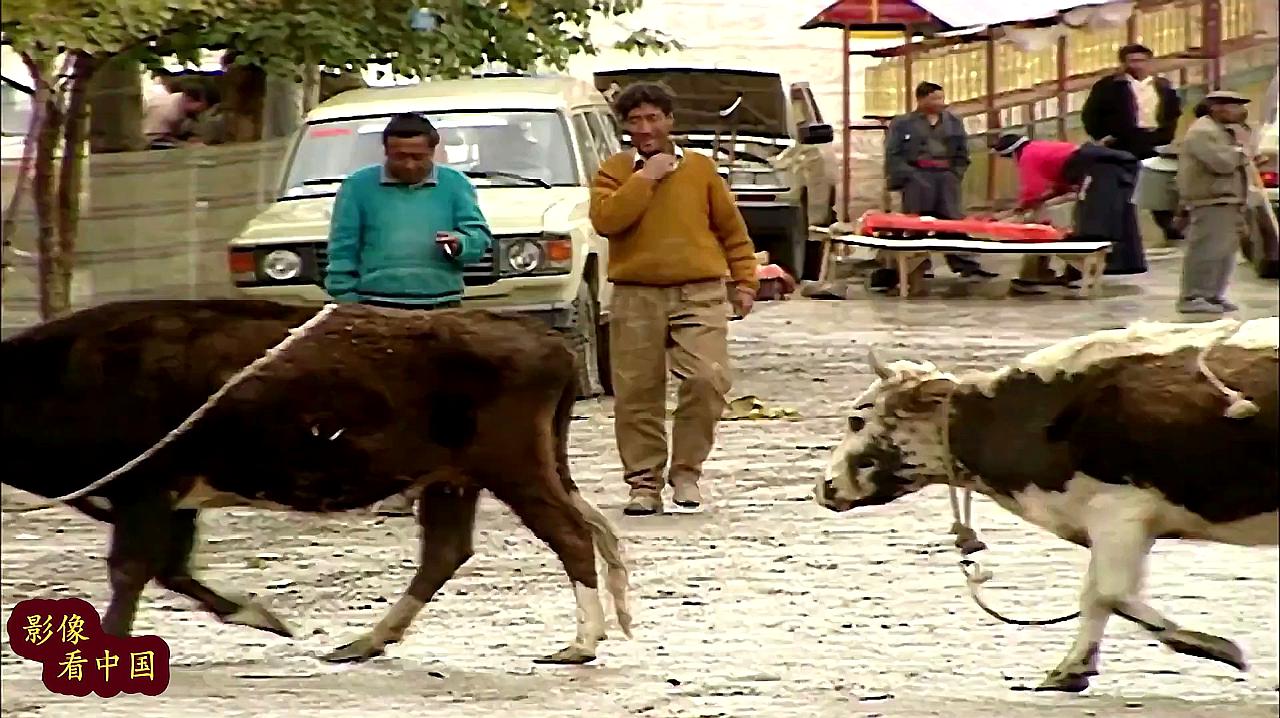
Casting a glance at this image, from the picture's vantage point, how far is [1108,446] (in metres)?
4.45

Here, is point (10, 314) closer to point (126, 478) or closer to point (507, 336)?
point (126, 478)

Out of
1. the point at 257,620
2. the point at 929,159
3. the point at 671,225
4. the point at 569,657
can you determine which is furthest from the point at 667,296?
the point at 257,620

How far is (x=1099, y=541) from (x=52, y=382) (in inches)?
84.2

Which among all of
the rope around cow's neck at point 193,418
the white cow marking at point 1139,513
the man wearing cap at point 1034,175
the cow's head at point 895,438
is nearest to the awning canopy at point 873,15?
the man wearing cap at point 1034,175

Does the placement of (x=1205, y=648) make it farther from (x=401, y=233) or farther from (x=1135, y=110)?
(x=401, y=233)

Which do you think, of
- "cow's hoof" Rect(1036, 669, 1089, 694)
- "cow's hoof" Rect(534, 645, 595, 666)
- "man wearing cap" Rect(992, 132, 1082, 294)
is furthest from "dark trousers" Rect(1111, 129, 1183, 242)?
"cow's hoof" Rect(534, 645, 595, 666)

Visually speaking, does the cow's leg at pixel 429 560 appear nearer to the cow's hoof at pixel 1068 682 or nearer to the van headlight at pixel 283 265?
the van headlight at pixel 283 265

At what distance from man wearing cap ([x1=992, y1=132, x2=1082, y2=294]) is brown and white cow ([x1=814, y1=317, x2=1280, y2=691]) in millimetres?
578

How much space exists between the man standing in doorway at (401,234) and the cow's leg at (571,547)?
328 millimetres

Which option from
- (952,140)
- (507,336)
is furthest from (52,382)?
(952,140)

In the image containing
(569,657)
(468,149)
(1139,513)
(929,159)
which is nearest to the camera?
(1139,513)

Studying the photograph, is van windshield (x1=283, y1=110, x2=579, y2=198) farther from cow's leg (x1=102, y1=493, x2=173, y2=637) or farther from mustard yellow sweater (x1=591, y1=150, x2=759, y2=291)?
cow's leg (x1=102, y1=493, x2=173, y2=637)

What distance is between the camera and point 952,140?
5.25m

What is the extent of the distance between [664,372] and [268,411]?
1.46 m
